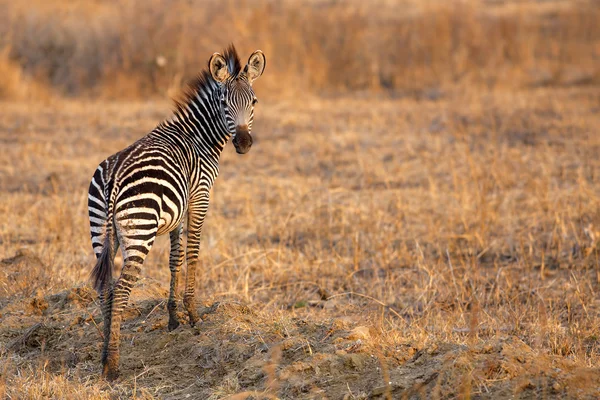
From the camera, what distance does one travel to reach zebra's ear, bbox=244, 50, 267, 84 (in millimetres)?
5871

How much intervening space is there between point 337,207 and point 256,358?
175 inches

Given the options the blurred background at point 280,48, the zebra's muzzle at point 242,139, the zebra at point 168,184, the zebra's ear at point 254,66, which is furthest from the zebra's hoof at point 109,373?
the blurred background at point 280,48

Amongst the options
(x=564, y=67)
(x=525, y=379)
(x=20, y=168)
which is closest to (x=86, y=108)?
(x=20, y=168)

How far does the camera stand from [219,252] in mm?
8227

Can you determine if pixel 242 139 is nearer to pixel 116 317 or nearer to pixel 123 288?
pixel 123 288

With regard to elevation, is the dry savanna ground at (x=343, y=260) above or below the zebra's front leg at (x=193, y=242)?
below

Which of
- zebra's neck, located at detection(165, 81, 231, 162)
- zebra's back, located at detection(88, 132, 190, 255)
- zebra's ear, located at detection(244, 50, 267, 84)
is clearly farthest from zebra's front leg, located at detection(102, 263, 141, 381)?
zebra's ear, located at detection(244, 50, 267, 84)

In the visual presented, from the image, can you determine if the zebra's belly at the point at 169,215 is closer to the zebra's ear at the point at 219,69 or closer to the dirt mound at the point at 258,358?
the dirt mound at the point at 258,358

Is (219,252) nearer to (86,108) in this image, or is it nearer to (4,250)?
(4,250)

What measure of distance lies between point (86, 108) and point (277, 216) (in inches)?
298

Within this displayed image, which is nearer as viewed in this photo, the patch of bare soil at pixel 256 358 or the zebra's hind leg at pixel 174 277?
the patch of bare soil at pixel 256 358

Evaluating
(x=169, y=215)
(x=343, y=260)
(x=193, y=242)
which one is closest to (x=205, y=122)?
(x=193, y=242)

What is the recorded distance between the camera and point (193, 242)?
219 inches

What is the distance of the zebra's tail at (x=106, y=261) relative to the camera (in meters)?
4.75
